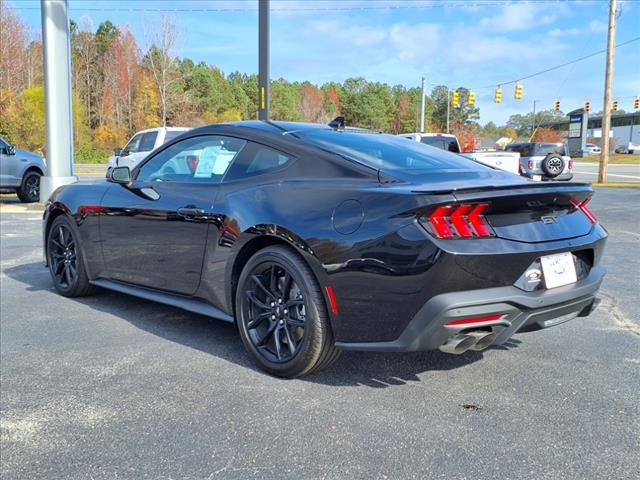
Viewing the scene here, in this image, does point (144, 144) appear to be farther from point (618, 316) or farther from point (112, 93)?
point (112, 93)

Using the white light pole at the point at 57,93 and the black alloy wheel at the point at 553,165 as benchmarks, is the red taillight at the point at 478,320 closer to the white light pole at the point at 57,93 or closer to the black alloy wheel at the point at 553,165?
the white light pole at the point at 57,93

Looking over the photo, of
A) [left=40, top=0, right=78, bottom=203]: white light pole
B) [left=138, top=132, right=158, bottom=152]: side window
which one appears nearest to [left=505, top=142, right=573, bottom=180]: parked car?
[left=138, top=132, right=158, bottom=152]: side window

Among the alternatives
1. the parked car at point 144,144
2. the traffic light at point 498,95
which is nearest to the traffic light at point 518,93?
the traffic light at point 498,95

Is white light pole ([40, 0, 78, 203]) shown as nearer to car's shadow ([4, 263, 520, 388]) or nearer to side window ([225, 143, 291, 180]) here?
car's shadow ([4, 263, 520, 388])

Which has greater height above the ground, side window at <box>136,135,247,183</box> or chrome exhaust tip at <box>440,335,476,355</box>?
side window at <box>136,135,247,183</box>

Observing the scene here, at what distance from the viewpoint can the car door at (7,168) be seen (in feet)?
44.7

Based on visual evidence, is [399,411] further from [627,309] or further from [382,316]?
[627,309]

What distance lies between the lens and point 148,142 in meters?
14.6

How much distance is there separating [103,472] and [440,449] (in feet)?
4.56

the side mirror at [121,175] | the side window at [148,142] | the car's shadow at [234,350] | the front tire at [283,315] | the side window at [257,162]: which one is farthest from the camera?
the side window at [148,142]

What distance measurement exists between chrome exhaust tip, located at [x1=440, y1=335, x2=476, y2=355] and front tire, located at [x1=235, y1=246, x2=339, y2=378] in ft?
2.04

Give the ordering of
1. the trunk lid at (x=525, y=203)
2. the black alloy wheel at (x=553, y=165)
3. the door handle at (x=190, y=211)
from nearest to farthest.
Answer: the trunk lid at (x=525, y=203), the door handle at (x=190, y=211), the black alloy wheel at (x=553, y=165)

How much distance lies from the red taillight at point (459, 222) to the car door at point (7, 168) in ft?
44.9

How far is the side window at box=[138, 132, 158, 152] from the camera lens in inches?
569
